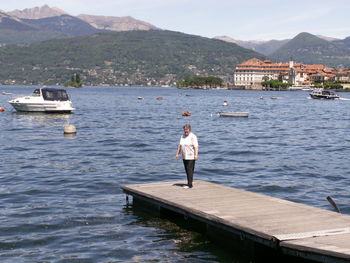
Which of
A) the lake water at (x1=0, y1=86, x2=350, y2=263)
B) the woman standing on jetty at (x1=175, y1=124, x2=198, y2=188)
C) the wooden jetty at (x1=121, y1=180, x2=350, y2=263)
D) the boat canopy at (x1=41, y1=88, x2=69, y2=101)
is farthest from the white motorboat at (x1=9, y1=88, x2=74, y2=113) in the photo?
the woman standing on jetty at (x1=175, y1=124, x2=198, y2=188)

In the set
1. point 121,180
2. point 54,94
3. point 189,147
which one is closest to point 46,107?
point 54,94

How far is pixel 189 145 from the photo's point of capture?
2150 centimetres

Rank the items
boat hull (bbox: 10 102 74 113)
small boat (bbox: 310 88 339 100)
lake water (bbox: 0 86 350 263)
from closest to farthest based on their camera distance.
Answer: lake water (bbox: 0 86 350 263) → boat hull (bbox: 10 102 74 113) → small boat (bbox: 310 88 339 100)

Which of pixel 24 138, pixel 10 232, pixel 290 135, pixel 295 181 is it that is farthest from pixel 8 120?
pixel 10 232

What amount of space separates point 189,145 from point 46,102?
61.7 metres

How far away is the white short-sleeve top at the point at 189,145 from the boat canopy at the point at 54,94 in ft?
203

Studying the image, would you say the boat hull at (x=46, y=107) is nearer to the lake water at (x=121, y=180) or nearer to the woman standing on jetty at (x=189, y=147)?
the lake water at (x=121, y=180)

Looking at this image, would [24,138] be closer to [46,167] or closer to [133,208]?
[46,167]

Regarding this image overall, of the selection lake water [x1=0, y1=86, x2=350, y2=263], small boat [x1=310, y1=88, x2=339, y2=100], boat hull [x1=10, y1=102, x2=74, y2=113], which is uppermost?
boat hull [x1=10, y1=102, x2=74, y2=113]

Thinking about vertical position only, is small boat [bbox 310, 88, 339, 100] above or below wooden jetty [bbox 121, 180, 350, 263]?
below

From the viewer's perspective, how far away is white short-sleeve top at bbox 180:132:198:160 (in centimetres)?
2147

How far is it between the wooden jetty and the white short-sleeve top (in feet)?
4.43

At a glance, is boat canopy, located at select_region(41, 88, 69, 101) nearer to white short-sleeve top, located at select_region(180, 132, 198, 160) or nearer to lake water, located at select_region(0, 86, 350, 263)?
lake water, located at select_region(0, 86, 350, 263)

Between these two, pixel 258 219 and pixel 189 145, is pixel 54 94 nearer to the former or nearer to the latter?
pixel 189 145
